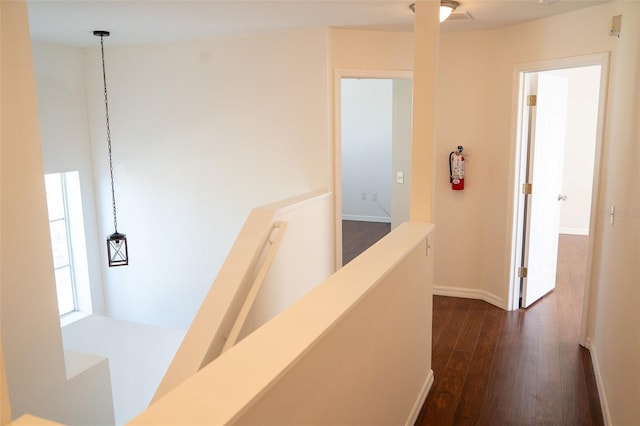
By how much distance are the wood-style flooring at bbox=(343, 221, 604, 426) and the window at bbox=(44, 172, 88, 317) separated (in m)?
3.90

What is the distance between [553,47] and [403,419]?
2.97 meters

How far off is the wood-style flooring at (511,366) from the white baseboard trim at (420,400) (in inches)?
1.2

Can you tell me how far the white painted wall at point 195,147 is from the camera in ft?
15.1

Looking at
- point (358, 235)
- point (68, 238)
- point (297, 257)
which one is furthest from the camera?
point (358, 235)

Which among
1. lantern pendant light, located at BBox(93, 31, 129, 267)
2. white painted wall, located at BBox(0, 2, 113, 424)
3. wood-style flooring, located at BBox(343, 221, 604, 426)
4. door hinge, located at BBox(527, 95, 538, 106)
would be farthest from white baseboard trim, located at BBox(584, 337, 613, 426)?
lantern pendant light, located at BBox(93, 31, 129, 267)

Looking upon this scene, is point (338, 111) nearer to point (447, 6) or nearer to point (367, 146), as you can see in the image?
point (447, 6)

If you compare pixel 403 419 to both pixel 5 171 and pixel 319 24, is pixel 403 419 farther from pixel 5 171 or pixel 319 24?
pixel 319 24

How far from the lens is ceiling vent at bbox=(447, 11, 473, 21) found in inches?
145

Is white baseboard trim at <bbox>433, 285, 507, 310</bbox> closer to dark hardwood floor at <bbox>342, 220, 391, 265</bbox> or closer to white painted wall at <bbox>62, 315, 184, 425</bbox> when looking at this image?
dark hardwood floor at <bbox>342, 220, 391, 265</bbox>

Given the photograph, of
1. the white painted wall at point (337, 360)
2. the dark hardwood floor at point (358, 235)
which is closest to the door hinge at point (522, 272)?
the white painted wall at point (337, 360)

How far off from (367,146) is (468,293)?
4156 mm

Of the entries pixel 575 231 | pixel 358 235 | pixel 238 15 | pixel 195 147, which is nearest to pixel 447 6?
pixel 238 15

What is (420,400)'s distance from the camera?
2.98 meters

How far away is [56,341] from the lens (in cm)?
259
